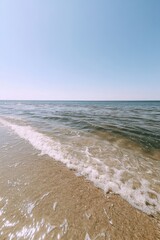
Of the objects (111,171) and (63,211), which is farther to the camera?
(111,171)

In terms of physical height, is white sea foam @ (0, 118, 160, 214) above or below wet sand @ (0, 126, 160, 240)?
below

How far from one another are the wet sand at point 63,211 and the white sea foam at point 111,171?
320mm

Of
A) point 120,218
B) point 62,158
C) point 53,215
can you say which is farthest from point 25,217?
point 62,158

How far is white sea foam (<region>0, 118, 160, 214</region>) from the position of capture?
11.3 ft

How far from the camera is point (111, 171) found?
4.79m

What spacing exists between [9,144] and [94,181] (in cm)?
557

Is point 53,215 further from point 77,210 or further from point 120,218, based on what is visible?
point 120,218

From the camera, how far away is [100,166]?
510cm

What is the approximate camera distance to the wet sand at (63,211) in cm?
245

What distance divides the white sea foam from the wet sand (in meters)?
0.32

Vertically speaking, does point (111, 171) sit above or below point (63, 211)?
below

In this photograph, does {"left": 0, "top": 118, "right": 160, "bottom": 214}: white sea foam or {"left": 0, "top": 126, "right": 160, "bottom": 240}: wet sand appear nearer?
{"left": 0, "top": 126, "right": 160, "bottom": 240}: wet sand

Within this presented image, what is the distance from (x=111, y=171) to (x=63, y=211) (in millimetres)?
2465

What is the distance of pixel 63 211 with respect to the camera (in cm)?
292
